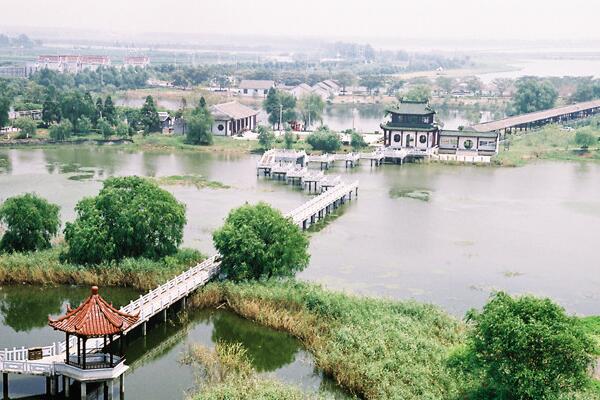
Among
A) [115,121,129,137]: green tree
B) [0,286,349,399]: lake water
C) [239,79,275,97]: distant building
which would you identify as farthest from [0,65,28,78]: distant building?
[0,286,349,399]: lake water

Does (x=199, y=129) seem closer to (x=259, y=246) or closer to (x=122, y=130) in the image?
(x=122, y=130)

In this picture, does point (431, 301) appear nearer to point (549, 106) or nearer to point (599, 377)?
point (599, 377)

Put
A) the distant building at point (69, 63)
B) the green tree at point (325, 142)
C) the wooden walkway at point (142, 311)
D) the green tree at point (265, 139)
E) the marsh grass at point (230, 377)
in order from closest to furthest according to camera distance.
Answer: the marsh grass at point (230, 377)
the wooden walkway at point (142, 311)
the green tree at point (325, 142)
the green tree at point (265, 139)
the distant building at point (69, 63)

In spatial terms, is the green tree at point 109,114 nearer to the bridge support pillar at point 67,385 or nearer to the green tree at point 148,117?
the green tree at point 148,117

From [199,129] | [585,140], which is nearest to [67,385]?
[199,129]

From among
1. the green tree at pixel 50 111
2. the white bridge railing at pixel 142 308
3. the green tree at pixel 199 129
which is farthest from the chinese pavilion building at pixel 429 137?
the white bridge railing at pixel 142 308

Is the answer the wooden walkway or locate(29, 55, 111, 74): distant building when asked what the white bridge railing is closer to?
the wooden walkway

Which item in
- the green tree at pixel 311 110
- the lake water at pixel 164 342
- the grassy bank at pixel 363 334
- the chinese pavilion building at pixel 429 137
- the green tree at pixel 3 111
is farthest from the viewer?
the green tree at pixel 311 110
